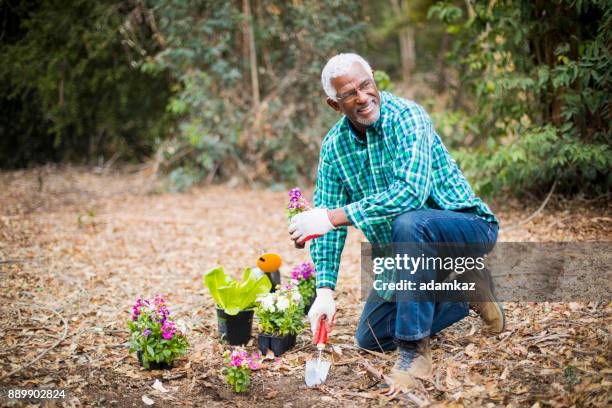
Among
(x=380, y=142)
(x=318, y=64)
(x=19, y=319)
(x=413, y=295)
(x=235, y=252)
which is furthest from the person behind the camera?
(x=318, y=64)

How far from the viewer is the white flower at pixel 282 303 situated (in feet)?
8.73

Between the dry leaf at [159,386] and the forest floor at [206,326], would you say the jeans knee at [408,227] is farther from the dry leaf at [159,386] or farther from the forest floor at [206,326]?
the dry leaf at [159,386]

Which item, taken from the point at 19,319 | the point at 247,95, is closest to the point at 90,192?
the point at 247,95

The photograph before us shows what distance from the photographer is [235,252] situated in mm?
4703

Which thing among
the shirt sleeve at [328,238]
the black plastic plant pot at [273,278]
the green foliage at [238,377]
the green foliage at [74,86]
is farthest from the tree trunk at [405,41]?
the green foliage at [238,377]

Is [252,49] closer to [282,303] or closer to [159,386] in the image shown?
[282,303]

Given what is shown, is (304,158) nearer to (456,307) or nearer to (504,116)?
(504,116)

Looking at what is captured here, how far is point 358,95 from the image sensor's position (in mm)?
2412

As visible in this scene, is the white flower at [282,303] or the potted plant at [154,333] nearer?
the potted plant at [154,333]

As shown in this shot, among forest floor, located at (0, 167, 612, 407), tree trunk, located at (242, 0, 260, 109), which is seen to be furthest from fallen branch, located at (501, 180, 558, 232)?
tree trunk, located at (242, 0, 260, 109)

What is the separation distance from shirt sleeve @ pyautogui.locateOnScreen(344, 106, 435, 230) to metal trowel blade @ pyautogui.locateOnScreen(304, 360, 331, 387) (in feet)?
2.19

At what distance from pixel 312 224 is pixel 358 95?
61 cm

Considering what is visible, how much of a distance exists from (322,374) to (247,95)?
5.47m

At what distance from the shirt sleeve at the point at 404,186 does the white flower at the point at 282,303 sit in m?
0.60
